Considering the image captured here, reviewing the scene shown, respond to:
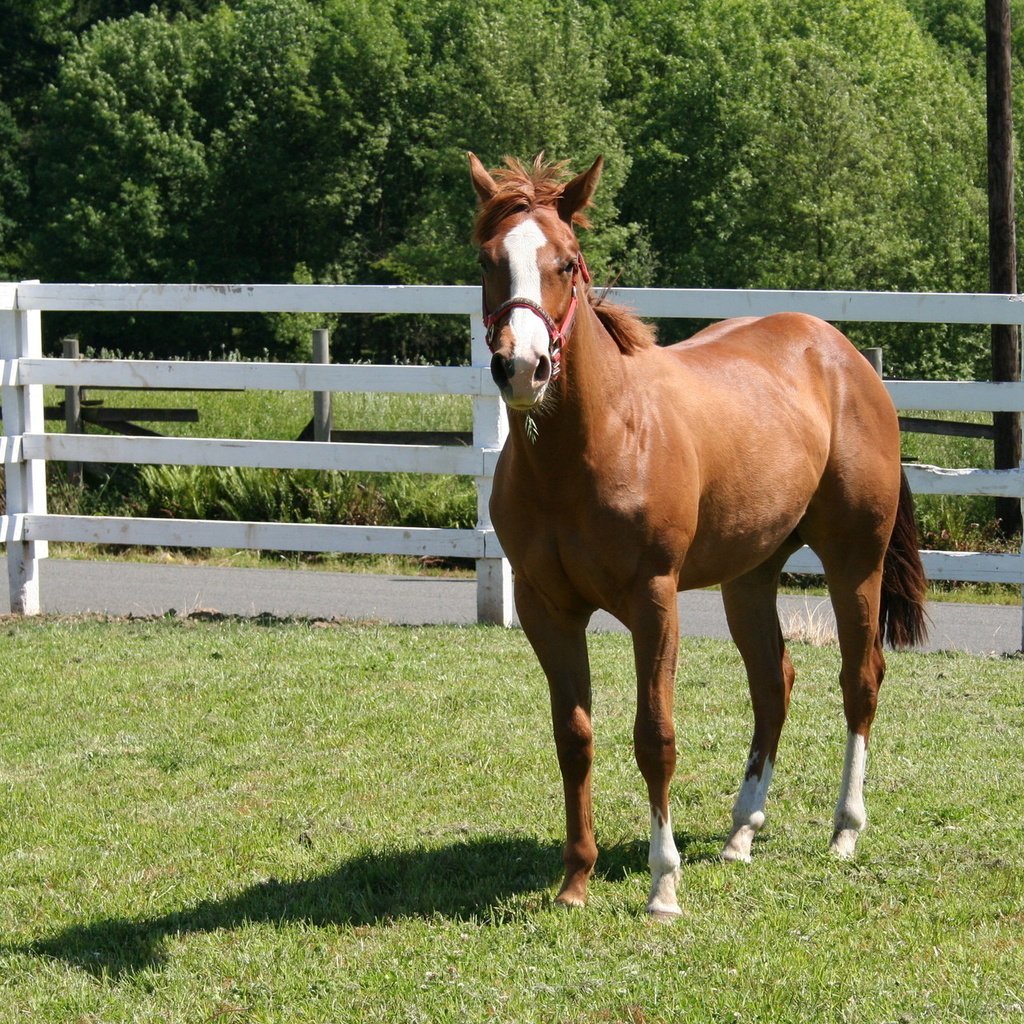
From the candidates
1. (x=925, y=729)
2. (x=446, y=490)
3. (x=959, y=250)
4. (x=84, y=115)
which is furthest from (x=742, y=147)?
(x=925, y=729)

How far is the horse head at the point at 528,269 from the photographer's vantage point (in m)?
3.48

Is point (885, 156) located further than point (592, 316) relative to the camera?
Yes

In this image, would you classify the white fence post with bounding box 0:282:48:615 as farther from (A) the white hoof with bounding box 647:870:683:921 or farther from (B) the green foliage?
(B) the green foliage

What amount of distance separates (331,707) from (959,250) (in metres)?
28.4

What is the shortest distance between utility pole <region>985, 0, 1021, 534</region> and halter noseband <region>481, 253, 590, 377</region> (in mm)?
9203

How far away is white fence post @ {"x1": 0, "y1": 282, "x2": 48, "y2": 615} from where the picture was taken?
9.11 m

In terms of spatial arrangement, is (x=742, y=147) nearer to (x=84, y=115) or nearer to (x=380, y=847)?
(x=84, y=115)

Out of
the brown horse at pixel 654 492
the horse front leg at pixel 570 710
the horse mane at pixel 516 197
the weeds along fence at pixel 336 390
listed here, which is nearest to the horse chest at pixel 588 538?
the brown horse at pixel 654 492

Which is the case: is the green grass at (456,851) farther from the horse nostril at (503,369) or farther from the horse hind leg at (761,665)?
the horse nostril at (503,369)

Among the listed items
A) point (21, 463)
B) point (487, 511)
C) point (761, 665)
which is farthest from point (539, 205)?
point (21, 463)

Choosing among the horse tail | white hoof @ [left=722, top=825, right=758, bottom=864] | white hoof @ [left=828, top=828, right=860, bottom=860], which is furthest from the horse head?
the horse tail

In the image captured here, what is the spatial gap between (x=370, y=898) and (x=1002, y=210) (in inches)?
478

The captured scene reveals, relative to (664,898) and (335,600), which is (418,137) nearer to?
(335,600)

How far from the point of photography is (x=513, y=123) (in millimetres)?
38219
